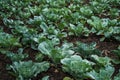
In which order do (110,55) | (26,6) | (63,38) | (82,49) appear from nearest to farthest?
1. (82,49)
2. (110,55)
3. (63,38)
4. (26,6)

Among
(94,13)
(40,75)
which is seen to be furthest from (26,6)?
(40,75)

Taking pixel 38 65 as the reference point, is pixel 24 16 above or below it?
above

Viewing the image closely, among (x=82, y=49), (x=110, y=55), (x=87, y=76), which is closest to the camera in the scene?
(x=87, y=76)

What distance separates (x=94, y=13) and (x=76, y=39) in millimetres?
1904

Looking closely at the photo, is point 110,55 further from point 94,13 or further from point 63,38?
point 94,13

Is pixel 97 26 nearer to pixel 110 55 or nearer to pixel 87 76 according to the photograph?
pixel 110 55

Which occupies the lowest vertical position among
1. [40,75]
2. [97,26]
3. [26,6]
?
[40,75]

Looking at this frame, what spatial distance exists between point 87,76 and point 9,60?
1.18 m

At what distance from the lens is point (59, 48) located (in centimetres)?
338

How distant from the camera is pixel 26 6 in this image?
6.84 meters

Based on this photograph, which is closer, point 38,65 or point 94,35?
point 38,65

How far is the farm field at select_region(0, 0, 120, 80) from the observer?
301 cm

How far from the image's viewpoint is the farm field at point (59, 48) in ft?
9.87

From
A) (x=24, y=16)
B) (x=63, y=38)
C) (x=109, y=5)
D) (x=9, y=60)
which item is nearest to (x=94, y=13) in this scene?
(x=109, y=5)
